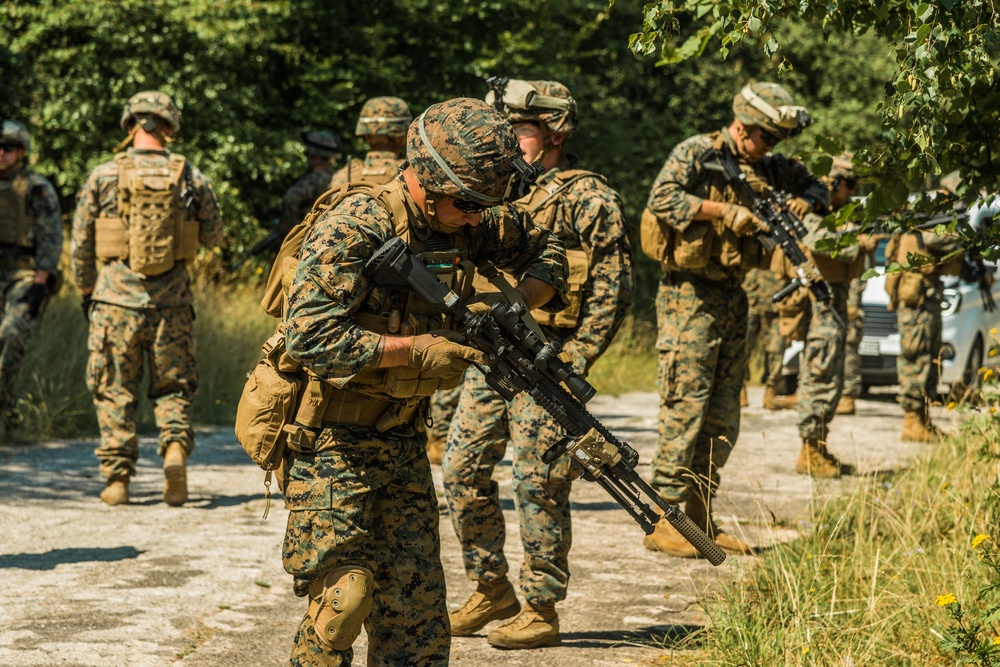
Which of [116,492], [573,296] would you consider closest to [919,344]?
[573,296]

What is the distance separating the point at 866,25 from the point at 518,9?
13506 mm

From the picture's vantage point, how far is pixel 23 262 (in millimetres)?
8852

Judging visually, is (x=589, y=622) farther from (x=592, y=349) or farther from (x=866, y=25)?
(x=866, y=25)

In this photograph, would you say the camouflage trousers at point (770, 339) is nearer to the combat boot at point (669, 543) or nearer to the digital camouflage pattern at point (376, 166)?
the digital camouflage pattern at point (376, 166)

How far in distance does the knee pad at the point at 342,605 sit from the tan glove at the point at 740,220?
3408mm

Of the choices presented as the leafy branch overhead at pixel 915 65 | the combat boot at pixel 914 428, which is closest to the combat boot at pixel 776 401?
the combat boot at pixel 914 428

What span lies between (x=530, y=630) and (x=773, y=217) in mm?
2958

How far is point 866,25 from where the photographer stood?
5.07 m

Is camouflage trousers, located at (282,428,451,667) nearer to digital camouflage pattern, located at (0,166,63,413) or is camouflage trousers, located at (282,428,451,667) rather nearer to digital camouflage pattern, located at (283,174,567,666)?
digital camouflage pattern, located at (283,174,567,666)

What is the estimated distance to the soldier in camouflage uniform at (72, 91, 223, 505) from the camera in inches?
299

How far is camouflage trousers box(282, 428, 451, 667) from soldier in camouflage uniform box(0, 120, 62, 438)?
5253mm

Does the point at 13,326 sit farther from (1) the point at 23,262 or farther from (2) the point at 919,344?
(2) the point at 919,344

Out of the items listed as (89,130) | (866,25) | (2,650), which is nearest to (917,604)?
(866,25)

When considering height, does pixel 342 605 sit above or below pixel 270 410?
below
